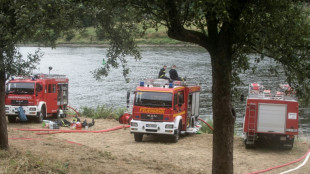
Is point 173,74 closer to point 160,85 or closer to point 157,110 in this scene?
point 160,85

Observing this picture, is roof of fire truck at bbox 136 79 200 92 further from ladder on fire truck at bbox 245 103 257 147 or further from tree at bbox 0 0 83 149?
tree at bbox 0 0 83 149

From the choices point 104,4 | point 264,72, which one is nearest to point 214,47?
point 104,4

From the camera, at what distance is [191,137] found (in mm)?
22250

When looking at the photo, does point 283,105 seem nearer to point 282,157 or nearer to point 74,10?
point 282,157

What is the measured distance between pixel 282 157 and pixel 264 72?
113 feet

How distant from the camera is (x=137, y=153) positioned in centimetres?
1758

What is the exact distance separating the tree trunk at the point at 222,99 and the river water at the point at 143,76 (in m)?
15.6

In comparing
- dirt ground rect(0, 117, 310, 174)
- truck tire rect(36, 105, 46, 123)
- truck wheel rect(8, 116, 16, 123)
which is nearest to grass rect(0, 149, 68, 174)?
dirt ground rect(0, 117, 310, 174)

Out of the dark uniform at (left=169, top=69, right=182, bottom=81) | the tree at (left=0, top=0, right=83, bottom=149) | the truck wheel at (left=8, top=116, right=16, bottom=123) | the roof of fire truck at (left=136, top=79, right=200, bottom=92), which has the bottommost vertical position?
the truck wheel at (left=8, top=116, right=16, bottom=123)

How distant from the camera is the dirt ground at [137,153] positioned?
1322cm

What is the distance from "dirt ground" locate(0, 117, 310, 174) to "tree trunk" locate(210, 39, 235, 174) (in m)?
3.21

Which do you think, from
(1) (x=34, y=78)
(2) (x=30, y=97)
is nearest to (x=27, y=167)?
(2) (x=30, y=97)

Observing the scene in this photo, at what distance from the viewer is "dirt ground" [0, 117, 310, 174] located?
43.4 ft

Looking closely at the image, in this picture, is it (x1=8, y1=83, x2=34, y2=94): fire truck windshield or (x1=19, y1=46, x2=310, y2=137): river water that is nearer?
(x1=8, y1=83, x2=34, y2=94): fire truck windshield
